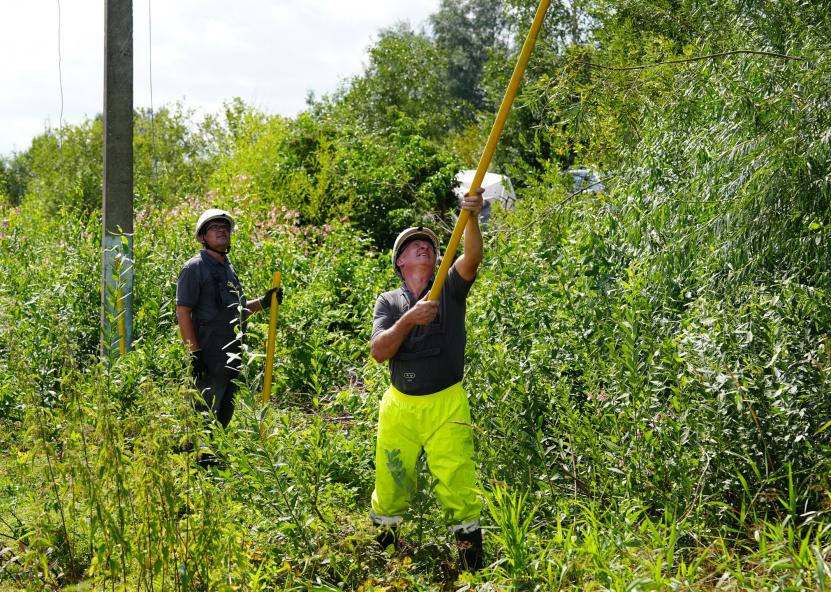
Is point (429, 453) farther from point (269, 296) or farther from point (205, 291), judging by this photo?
point (269, 296)

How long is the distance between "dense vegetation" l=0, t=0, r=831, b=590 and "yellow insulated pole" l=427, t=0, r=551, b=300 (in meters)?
0.73

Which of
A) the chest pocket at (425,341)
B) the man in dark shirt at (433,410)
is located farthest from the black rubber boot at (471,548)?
the chest pocket at (425,341)

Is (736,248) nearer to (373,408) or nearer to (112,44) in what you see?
(373,408)

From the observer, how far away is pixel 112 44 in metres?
7.65

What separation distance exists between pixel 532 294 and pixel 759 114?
1.72 meters

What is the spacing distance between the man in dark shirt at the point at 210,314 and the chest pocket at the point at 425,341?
1.79m

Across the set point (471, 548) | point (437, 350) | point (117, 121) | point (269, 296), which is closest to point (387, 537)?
point (471, 548)

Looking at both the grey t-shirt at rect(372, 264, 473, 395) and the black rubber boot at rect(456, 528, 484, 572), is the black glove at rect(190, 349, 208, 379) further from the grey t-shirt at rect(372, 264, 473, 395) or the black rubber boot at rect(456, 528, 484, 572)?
the black rubber boot at rect(456, 528, 484, 572)

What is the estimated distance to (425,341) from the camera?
165 inches

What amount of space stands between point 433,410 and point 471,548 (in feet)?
2.15

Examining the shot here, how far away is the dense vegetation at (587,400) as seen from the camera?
340 cm

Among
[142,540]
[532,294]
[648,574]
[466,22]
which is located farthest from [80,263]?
[466,22]

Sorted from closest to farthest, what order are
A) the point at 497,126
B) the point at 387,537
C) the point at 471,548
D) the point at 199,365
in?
the point at 497,126 < the point at 471,548 < the point at 387,537 < the point at 199,365

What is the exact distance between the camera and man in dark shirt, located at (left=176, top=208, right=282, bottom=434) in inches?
226
